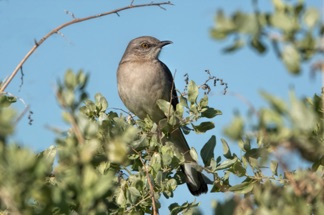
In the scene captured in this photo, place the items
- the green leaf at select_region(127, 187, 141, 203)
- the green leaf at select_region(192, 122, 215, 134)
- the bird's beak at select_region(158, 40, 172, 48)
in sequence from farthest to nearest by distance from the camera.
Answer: the bird's beak at select_region(158, 40, 172, 48), the green leaf at select_region(192, 122, 215, 134), the green leaf at select_region(127, 187, 141, 203)

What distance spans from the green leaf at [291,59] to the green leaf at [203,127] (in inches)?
131

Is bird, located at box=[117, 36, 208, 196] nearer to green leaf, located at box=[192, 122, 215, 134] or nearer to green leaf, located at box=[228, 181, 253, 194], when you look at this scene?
green leaf, located at box=[192, 122, 215, 134]

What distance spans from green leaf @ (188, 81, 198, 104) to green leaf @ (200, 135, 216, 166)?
31 cm

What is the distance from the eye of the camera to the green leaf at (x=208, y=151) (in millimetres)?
4578

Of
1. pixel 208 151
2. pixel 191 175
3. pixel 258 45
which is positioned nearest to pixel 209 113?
pixel 208 151

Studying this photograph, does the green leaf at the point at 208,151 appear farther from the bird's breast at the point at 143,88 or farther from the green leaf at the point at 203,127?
the bird's breast at the point at 143,88

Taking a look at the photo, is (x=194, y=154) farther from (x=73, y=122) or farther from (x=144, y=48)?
(x=144, y=48)

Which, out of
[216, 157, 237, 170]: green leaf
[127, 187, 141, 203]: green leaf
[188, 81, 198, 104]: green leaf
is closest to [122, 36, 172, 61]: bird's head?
[188, 81, 198, 104]: green leaf

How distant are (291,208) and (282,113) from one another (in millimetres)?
298

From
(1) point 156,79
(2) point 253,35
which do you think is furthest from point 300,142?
(1) point 156,79

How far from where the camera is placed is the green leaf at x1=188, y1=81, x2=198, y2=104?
15.1 ft

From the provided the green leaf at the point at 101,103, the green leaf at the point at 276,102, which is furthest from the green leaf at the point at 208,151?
the green leaf at the point at 276,102

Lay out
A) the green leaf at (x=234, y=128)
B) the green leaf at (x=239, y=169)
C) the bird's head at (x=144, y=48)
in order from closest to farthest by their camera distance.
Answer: the green leaf at (x=234, y=128) → the green leaf at (x=239, y=169) → the bird's head at (x=144, y=48)

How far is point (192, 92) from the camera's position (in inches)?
182
